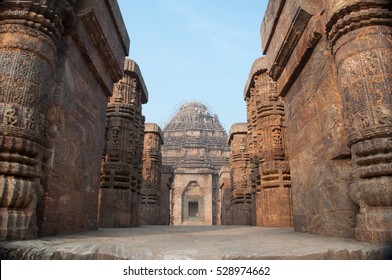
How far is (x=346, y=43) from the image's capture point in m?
2.81

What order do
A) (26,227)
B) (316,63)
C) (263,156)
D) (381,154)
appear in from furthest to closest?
(263,156)
(316,63)
(26,227)
(381,154)

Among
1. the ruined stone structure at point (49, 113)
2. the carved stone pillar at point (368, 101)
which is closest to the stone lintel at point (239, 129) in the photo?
the ruined stone structure at point (49, 113)

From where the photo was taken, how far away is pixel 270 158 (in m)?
8.02

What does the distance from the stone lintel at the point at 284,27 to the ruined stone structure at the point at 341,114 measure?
16 millimetres

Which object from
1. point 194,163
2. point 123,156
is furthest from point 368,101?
point 194,163

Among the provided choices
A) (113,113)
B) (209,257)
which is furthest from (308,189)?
(113,113)

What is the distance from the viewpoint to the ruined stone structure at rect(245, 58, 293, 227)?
7.54 meters

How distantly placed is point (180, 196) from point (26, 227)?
24.1 metres

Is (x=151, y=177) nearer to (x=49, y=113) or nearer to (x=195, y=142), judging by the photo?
(x=49, y=113)

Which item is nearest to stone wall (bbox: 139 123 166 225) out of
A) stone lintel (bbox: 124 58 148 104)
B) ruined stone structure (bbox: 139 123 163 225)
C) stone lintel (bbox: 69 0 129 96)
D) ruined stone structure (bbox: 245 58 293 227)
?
ruined stone structure (bbox: 139 123 163 225)

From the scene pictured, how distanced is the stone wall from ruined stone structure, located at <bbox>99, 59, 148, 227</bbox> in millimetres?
4849

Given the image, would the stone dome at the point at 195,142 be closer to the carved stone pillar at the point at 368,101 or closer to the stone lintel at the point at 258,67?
the stone lintel at the point at 258,67

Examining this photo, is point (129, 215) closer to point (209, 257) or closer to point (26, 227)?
point (26, 227)

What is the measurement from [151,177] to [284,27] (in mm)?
12014
